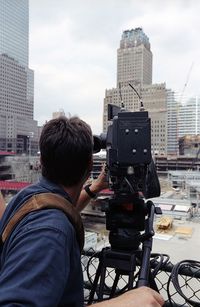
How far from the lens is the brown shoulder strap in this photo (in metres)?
0.72

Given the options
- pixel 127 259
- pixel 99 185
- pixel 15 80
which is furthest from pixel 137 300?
pixel 15 80

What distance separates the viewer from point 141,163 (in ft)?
3.30

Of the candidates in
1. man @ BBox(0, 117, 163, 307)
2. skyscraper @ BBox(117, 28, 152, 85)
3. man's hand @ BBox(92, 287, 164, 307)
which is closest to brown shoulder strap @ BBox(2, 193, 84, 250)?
man @ BBox(0, 117, 163, 307)

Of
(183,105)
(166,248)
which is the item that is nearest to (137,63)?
(183,105)

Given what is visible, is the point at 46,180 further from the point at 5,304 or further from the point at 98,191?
the point at 98,191

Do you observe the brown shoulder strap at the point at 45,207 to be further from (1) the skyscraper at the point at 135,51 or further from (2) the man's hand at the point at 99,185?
(1) the skyscraper at the point at 135,51

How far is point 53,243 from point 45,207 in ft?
0.32

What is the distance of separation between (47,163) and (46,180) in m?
0.05

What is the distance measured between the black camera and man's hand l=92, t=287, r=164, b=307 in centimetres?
Result: 33

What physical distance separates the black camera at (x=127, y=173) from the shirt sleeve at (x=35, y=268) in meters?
0.40

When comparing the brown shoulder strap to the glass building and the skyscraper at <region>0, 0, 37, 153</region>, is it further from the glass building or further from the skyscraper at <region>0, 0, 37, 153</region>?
the glass building

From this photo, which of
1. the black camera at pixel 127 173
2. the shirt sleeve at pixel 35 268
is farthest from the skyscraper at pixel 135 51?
the shirt sleeve at pixel 35 268

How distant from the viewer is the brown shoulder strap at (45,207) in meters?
0.72

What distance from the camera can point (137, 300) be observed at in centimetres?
70
